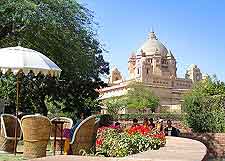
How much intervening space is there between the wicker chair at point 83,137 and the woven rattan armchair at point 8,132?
4.91ft

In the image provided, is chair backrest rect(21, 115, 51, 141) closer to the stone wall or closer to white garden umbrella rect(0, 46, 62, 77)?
white garden umbrella rect(0, 46, 62, 77)

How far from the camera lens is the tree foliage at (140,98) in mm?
75000

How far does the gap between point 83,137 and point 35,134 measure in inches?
37.8

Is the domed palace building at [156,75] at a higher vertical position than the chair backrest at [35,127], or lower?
higher

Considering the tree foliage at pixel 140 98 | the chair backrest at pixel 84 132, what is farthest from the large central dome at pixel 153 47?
the chair backrest at pixel 84 132

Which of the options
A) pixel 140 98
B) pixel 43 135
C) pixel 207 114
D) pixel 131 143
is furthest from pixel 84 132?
pixel 140 98

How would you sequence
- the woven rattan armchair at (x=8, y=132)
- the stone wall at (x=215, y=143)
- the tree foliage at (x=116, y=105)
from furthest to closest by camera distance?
the tree foliage at (x=116, y=105)
the stone wall at (x=215, y=143)
the woven rattan armchair at (x=8, y=132)

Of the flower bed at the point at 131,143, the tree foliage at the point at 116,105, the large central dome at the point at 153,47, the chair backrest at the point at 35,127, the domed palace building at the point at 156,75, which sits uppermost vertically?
the large central dome at the point at 153,47

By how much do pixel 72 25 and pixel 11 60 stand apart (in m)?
10.3

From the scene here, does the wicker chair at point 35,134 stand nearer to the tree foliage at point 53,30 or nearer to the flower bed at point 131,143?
the flower bed at point 131,143

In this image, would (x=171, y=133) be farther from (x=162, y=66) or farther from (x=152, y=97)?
(x=162, y=66)

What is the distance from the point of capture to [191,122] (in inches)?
731

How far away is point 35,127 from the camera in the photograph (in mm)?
9328

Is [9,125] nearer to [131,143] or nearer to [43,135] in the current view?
[43,135]
